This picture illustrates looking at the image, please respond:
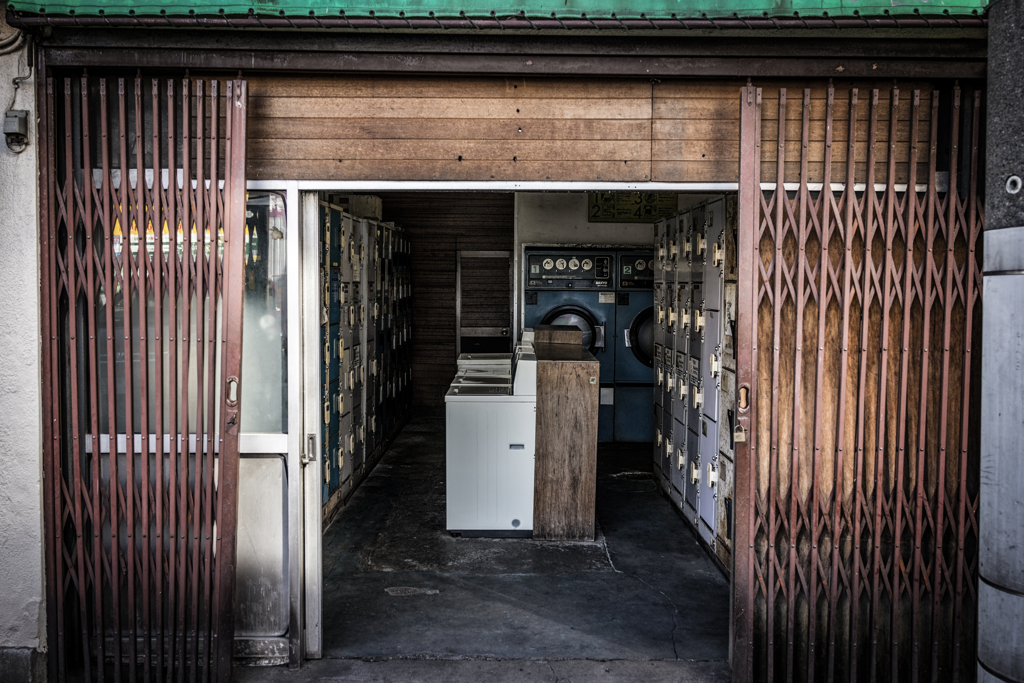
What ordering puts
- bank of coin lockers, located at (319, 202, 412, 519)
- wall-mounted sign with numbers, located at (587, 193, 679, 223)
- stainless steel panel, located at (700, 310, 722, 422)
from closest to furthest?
stainless steel panel, located at (700, 310, 722, 422), bank of coin lockers, located at (319, 202, 412, 519), wall-mounted sign with numbers, located at (587, 193, 679, 223)

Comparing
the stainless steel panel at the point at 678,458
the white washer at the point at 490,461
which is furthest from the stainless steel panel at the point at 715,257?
the white washer at the point at 490,461

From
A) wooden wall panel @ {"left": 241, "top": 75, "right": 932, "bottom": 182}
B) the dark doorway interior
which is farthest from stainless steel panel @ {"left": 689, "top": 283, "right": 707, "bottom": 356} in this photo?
wooden wall panel @ {"left": 241, "top": 75, "right": 932, "bottom": 182}

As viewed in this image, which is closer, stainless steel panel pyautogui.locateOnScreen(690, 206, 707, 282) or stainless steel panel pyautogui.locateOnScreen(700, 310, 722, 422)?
stainless steel panel pyautogui.locateOnScreen(700, 310, 722, 422)

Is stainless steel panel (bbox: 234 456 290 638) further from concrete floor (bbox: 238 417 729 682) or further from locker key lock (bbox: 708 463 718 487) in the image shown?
locker key lock (bbox: 708 463 718 487)

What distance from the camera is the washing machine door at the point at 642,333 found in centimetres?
816

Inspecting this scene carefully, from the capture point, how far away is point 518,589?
444 centimetres

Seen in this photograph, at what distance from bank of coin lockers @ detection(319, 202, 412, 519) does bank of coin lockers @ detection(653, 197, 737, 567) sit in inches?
103

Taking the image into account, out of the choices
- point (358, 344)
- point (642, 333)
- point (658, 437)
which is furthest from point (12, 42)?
point (642, 333)

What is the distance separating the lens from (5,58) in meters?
3.22

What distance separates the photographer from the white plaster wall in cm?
325

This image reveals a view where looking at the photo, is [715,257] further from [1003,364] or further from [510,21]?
[510,21]

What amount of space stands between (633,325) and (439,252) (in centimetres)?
339

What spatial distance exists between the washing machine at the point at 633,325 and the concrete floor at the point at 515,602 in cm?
222

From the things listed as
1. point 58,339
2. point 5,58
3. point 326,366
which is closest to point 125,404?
point 58,339
